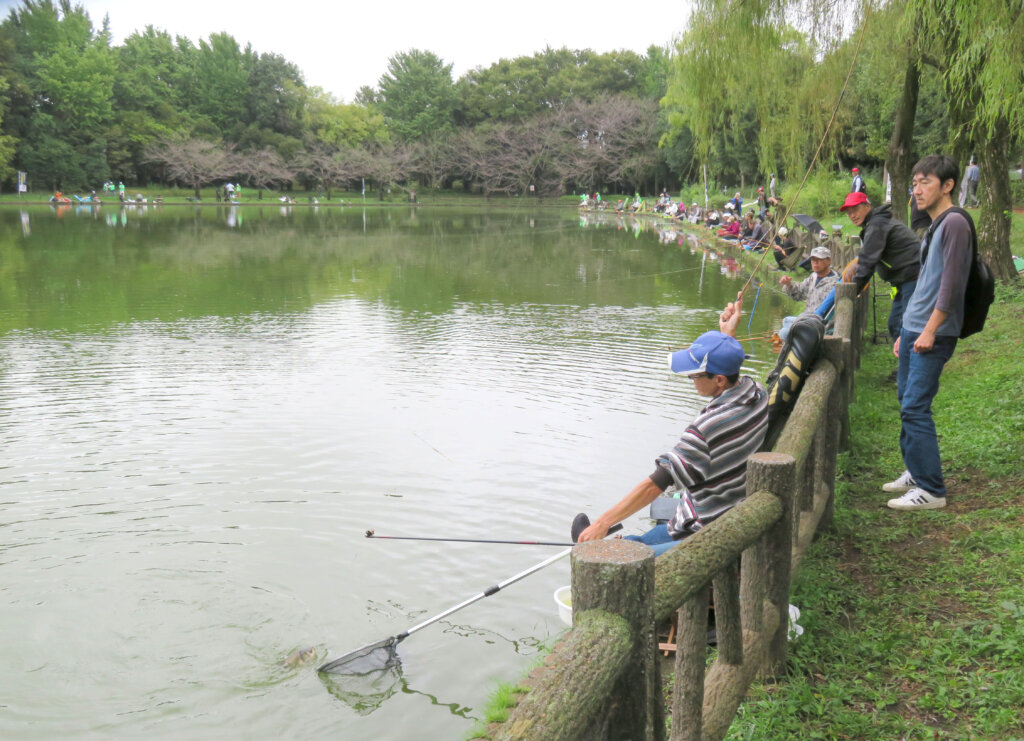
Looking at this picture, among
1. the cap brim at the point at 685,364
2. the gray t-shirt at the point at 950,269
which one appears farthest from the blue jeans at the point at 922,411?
the cap brim at the point at 685,364

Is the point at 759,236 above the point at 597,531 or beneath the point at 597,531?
above

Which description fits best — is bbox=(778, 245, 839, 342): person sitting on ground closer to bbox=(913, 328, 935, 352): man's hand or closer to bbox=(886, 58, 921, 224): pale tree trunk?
bbox=(913, 328, 935, 352): man's hand

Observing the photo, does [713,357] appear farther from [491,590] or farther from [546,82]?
[546,82]

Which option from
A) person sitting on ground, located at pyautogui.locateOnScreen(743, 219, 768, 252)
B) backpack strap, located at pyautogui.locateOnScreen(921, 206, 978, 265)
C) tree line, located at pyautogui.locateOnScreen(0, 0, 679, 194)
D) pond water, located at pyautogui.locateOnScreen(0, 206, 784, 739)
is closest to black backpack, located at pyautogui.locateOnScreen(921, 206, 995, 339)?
backpack strap, located at pyautogui.locateOnScreen(921, 206, 978, 265)

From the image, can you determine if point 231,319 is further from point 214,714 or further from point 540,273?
point 214,714

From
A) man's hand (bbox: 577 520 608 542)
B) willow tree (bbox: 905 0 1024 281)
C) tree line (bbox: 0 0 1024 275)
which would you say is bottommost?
A: man's hand (bbox: 577 520 608 542)

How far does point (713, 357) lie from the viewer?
134 inches

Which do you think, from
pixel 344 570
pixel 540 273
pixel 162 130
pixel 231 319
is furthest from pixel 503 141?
pixel 344 570

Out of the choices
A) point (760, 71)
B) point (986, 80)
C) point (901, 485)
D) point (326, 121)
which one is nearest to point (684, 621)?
point (901, 485)

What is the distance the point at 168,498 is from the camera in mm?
6723

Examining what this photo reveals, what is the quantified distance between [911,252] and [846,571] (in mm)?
3273

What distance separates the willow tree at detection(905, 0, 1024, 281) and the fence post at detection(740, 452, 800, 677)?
4.66 meters

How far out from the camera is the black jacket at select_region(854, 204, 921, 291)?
247 inches

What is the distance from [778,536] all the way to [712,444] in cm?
54
